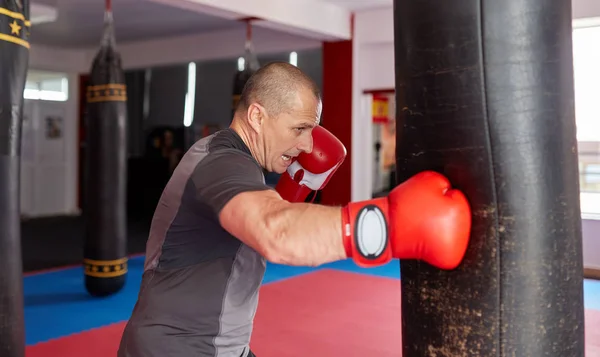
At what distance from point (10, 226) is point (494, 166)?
5.79 ft

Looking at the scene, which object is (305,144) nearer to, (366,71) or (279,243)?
(279,243)

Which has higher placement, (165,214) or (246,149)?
(246,149)

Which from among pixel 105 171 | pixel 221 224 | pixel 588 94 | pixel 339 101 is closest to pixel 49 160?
pixel 339 101

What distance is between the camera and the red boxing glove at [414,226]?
3.21 feet

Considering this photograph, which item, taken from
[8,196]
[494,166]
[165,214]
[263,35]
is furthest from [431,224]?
[263,35]

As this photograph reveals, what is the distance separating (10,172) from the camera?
6.95 feet

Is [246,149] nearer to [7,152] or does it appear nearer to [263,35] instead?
[7,152]

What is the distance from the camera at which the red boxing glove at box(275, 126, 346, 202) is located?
2.12 m

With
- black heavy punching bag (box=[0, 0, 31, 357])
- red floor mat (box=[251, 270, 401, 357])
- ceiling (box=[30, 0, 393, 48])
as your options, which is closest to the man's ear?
black heavy punching bag (box=[0, 0, 31, 357])

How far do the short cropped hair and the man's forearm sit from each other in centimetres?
38

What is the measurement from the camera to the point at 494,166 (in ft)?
3.23

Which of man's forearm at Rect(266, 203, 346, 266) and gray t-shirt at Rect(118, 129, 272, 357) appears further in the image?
gray t-shirt at Rect(118, 129, 272, 357)

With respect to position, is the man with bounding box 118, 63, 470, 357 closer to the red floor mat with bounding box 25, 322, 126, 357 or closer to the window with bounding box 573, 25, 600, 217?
the red floor mat with bounding box 25, 322, 126, 357

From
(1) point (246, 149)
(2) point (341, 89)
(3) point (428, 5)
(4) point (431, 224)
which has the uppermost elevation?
(2) point (341, 89)
